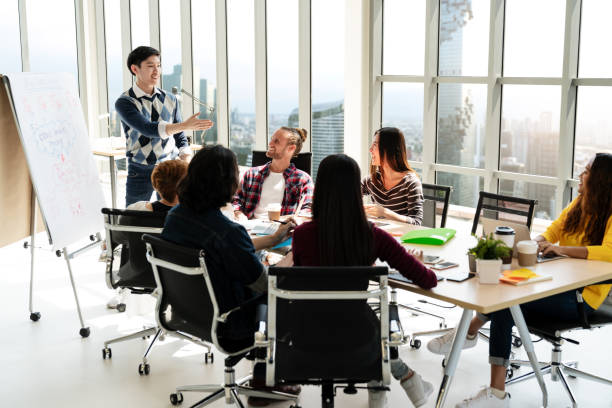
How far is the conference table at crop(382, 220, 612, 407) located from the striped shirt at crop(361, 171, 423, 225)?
2.23ft

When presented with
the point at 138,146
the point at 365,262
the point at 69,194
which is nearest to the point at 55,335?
the point at 69,194

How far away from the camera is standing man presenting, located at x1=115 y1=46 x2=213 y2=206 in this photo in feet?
16.1

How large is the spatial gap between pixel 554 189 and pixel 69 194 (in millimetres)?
3357

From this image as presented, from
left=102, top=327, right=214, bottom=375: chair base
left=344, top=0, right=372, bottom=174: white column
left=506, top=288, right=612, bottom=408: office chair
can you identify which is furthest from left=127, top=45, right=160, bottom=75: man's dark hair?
left=506, top=288, right=612, bottom=408: office chair

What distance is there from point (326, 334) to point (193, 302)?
2.33 feet

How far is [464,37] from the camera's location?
5.65m

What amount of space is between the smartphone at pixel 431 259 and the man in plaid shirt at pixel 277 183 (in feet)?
4.16

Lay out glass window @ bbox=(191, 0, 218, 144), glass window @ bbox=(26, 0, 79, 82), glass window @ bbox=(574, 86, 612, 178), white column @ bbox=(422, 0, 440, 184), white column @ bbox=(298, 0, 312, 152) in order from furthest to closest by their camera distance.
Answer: glass window @ bbox=(26, 0, 79, 82) → glass window @ bbox=(191, 0, 218, 144) → white column @ bbox=(298, 0, 312, 152) → white column @ bbox=(422, 0, 440, 184) → glass window @ bbox=(574, 86, 612, 178)

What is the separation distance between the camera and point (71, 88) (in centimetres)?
485

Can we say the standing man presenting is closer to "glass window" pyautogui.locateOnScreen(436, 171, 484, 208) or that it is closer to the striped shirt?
the striped shirt

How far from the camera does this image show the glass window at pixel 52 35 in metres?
9.53

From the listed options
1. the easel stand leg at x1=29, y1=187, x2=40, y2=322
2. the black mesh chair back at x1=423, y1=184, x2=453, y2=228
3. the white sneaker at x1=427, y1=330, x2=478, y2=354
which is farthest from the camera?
the easel stand leg at x1=29, y1=187, x2=40, y2=322

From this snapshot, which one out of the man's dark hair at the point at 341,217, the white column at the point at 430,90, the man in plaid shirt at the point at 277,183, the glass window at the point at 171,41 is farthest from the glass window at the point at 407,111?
the man's dark hair at the point at 341,217

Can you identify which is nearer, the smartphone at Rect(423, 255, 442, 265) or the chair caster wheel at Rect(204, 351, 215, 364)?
the smartphone at Rect(423, 255, 442, 265)
